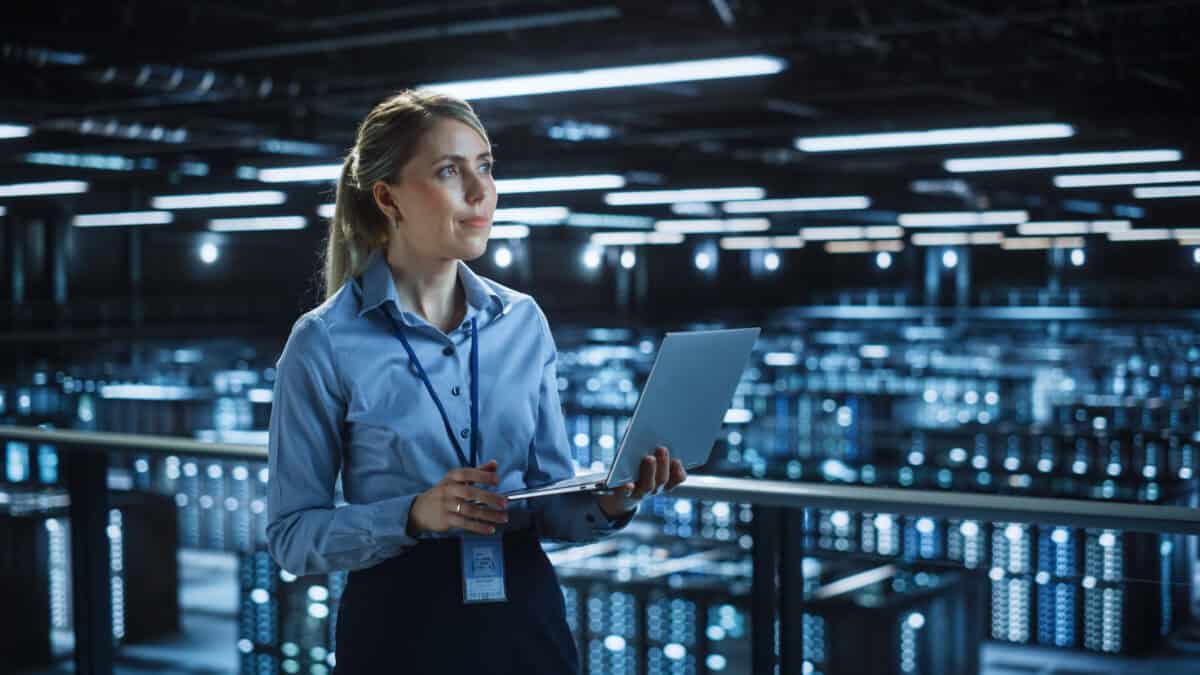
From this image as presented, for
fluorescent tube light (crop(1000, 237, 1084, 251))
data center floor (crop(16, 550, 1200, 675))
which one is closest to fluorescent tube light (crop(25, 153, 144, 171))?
data center floor (crop(16, 550, 1200, 675))

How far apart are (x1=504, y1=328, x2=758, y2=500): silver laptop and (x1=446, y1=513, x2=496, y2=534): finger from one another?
4 cm

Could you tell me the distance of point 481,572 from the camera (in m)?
1.28

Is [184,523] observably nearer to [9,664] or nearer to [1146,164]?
[9,664]

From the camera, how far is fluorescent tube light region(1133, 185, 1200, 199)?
9.02 m

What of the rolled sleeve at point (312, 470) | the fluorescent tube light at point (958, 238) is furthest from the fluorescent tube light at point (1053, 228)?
the rolled sleeve at point (312, 470)

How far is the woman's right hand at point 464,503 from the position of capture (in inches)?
44.8

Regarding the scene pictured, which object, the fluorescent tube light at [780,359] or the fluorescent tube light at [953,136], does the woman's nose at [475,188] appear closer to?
the fluorescent tube light at [953,136]

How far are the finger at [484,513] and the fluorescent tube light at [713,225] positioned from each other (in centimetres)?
1720

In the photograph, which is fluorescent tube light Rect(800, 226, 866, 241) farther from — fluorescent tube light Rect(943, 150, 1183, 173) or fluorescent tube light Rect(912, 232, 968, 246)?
fluorescent tube light Rect(943, 150, 1183, 173)

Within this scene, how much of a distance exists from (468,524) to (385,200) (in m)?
0.36

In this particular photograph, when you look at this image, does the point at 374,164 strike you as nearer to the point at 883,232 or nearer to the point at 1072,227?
the point at 1072,227

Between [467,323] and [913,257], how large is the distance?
25158mm

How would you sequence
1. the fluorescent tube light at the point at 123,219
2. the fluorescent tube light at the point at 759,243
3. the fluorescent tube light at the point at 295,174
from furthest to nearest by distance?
1. the fluorescent tube light at the point at 759,243
2. the fluorescent tube light at the point at 123,219
3. the fluorescent tube light at the point at 295,174

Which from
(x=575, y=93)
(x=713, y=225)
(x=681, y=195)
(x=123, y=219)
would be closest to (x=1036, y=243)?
(x=713, y=225)
